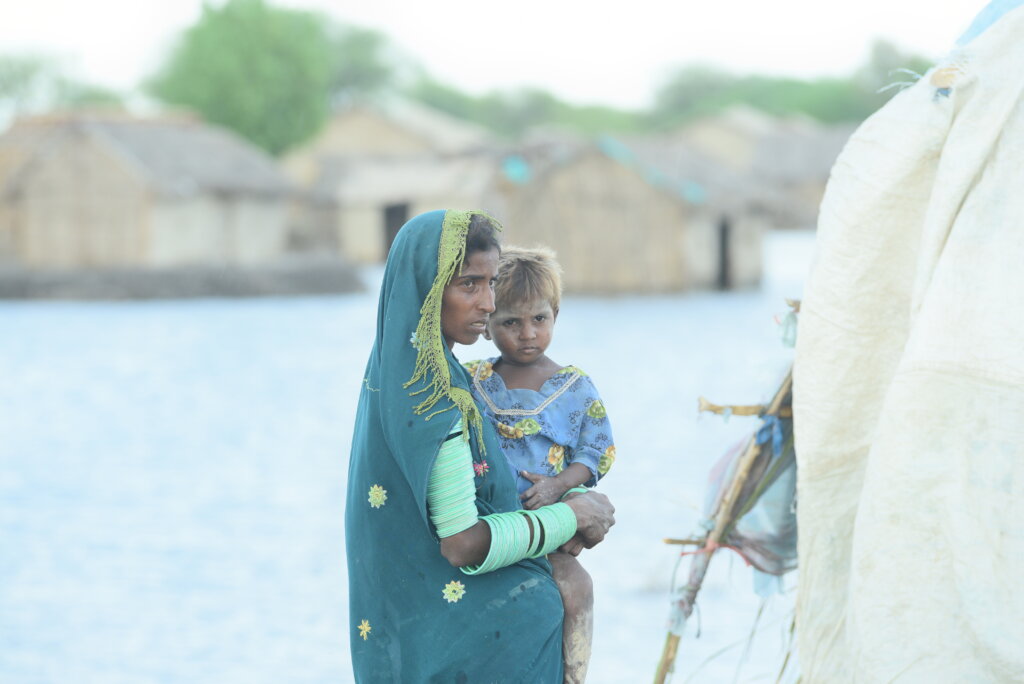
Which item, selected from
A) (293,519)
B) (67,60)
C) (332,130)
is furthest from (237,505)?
(67,60)

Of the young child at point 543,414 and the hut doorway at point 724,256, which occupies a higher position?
the young child at point 543,414

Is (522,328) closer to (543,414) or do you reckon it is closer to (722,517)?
(543,414)

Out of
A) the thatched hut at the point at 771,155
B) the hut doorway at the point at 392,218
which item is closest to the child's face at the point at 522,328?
the thatched hut at the point at 771,155

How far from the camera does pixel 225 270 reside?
84.9 ft

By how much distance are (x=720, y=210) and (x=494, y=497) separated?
81.1ft

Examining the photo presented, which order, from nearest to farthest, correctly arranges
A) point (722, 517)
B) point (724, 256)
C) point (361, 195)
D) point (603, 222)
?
point (722, 517) → point (603, 222) → point (724, 256) → point (361, 195)

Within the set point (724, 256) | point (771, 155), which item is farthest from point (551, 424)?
point (771, 155)

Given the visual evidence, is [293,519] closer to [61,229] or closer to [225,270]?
[225,270]

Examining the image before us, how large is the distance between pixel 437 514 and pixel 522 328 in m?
0.44

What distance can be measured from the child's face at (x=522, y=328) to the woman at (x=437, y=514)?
0.18m

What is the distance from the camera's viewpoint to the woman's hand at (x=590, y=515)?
2.25 m

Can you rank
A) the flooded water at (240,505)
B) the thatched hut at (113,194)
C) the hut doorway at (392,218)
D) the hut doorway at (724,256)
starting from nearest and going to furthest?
the flooded water at (240,505), the thatched hut at (113,194), the hut doorway at (724,256), the hut doorway at (392,218)

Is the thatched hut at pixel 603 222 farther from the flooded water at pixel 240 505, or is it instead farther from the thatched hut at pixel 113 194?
the thatched hut at pixel 113 194

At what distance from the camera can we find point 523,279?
241 cm
